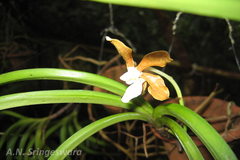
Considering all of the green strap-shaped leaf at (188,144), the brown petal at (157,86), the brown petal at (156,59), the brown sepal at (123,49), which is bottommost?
the green strap-shaped leaf at (188,144)

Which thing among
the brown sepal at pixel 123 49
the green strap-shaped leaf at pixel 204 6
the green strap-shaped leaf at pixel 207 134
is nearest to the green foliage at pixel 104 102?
the green strap-shaped leaf at pixel 207 134

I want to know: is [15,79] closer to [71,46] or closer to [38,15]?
[71,46]

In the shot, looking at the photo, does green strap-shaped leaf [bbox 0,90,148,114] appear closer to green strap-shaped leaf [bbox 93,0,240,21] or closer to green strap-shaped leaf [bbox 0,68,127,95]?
green strap-shaped leaf [bbox 0,68,127,95]

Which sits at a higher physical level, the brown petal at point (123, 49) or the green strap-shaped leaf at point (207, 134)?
the brown petal at point (123, 49)

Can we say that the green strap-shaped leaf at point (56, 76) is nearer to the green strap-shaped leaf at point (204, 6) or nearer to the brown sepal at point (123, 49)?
the brown sepal at point (123, 49)

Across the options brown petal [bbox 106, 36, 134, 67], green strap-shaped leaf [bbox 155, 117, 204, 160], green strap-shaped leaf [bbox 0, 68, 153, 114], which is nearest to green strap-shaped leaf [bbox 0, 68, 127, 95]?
green strap-shaped leaf [bbox 0, 68, 153, 114]

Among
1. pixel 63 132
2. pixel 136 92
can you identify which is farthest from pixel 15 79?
pixel 63 132

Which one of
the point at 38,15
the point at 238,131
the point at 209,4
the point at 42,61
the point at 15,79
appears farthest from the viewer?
the point at 38,15
